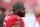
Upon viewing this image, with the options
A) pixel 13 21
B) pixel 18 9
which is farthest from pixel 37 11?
pixel 13 21

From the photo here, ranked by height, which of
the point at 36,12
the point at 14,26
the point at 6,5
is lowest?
the point at 14,26

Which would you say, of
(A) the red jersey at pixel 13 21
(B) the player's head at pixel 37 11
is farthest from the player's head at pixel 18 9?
(B) the player's head at pixel 37 11

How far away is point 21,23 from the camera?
3.39ft

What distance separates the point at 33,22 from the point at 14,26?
318 millimetres

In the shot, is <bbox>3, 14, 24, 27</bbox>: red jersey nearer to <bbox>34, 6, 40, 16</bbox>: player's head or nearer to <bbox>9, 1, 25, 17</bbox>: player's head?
<bbox>9, 1, 25, 17</bbox>: player's head

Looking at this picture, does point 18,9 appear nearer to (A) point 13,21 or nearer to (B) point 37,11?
(A) point 13,21

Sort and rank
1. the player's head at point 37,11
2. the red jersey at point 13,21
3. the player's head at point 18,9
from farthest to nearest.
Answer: the player's head at point 37,11 < the player's head at point 18,9 < the red jersey at point 13,21

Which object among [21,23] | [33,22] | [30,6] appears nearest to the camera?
[21,23]

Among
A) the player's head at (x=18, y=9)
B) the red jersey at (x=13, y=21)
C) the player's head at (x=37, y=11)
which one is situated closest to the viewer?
the red jersey at (x=13, y=21)

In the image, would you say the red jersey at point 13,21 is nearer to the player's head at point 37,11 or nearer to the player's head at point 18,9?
the player's head at point 18,9

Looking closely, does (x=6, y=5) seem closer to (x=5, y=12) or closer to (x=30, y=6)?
(x=5, y=12)

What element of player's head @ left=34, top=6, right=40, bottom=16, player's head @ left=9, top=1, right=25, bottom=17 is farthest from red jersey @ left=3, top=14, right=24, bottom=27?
player's head @ left=34, top=6, right=40, bottom=16

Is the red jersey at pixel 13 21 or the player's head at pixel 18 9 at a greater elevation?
the player's head at pixel 18 9

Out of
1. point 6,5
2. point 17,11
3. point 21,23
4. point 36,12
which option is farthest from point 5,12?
point 36,12
